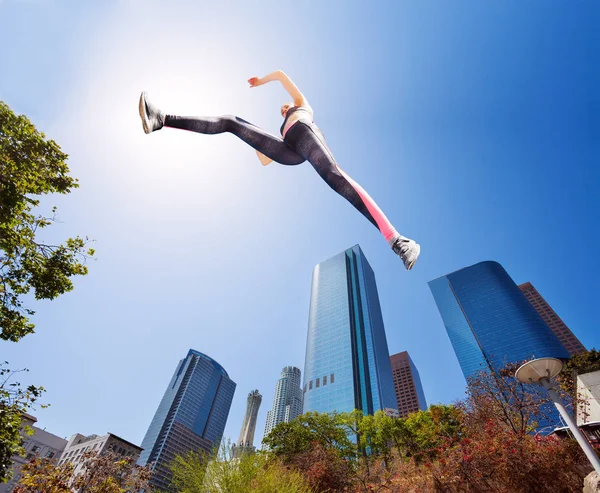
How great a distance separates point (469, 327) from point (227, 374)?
5363 inches

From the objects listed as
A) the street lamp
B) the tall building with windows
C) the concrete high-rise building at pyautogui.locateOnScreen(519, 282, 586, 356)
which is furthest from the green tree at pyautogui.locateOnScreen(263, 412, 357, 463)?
the tall building with windows

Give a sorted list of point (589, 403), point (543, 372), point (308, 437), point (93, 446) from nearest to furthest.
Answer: point (543, 372)
point (589, 403)
point (308, 437)
point (93, 446)

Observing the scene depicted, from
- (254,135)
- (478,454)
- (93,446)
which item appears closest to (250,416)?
(93,446)

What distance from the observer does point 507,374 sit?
608 inches

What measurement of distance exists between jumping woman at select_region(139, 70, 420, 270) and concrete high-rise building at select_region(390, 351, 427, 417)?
16166 centimetres

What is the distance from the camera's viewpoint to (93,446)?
72.9 metres

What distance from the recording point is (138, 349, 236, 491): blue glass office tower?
13988cm

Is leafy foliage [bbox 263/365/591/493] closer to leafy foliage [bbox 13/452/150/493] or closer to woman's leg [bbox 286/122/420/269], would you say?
leafy foliage [bbox 13/452/150/493]

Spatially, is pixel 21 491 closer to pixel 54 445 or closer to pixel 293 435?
pixel 293 435

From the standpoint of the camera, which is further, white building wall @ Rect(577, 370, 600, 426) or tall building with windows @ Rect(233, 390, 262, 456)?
tall building with windows @ Rect(233, 390, 262, 456)

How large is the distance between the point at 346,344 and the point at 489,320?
2145 inches

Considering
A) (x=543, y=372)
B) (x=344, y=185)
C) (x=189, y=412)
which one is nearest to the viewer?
(x=344, y=185)

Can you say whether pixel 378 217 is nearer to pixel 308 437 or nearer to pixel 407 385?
pixel 308 437

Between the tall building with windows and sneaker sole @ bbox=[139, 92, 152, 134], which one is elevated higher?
the tall building with windows
